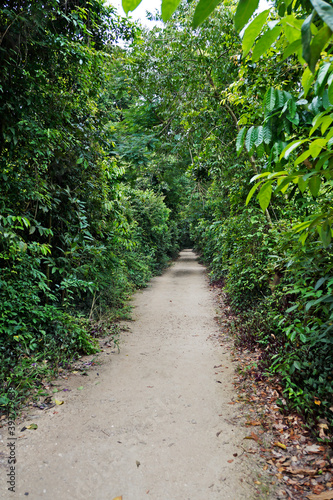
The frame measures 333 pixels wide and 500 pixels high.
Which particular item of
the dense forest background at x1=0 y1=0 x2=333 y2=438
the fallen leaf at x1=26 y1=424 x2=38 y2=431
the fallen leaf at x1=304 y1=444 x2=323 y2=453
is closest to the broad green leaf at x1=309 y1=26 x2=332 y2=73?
the dense forest background at x1=0 y1=0 x2=333 y2=438

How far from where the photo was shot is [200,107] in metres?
6.06

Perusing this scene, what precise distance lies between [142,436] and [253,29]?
320cm

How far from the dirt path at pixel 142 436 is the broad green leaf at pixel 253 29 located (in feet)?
9.05

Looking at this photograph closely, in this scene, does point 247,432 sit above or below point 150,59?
below

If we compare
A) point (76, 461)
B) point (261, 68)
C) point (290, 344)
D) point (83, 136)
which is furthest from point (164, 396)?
point (261, 68)

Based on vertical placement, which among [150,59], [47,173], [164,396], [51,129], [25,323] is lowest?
[164,396]

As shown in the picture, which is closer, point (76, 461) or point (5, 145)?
point (76, 461)

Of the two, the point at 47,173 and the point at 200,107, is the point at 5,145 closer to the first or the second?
the point at 47,173

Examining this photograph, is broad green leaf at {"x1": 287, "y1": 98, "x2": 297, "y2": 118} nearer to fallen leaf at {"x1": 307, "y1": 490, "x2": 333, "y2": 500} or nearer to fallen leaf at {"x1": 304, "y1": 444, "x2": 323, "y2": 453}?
fallen leaf at {"x1": 307, "y1": 490, "x2": 333, "y2": 500}

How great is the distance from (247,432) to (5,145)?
412 centimetres

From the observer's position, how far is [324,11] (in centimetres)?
53

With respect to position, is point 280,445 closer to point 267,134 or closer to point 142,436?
point 142,436

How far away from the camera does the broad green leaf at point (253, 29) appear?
0.76 metres

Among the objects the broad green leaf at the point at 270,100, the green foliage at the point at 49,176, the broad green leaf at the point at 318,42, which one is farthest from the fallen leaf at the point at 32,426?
the broad green leaf at the point at 318,42
